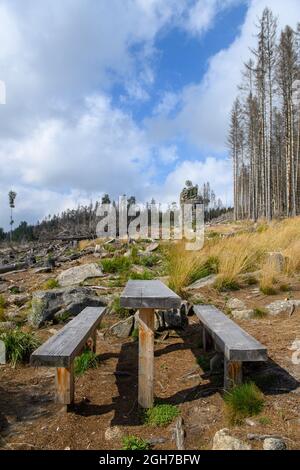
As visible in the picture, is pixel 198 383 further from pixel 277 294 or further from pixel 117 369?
pixel 277 294

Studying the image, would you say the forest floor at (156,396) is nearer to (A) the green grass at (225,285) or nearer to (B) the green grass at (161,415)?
(B) the green grass at (161,415)

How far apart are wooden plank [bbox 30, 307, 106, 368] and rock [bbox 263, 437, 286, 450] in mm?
1384

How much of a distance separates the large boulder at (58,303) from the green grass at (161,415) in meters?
2.83

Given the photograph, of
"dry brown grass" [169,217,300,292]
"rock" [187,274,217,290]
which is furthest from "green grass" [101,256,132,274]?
"rock" [187,274,217,290]

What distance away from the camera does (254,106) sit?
2700 cm

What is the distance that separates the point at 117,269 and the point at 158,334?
383 centimetres

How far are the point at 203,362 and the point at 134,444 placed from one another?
1547 mm

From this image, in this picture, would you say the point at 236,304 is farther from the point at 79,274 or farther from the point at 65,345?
the point at 79,274

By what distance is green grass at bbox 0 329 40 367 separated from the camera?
4086 mm

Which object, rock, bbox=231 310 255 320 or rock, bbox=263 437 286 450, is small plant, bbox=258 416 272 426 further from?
rock, bbox=231 310 255 320

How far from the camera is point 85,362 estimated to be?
3949 millimetres

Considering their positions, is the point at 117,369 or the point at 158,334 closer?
the point at 117,369

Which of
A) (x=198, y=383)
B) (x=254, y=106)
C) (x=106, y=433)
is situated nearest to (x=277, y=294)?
(x=198, y=383)
